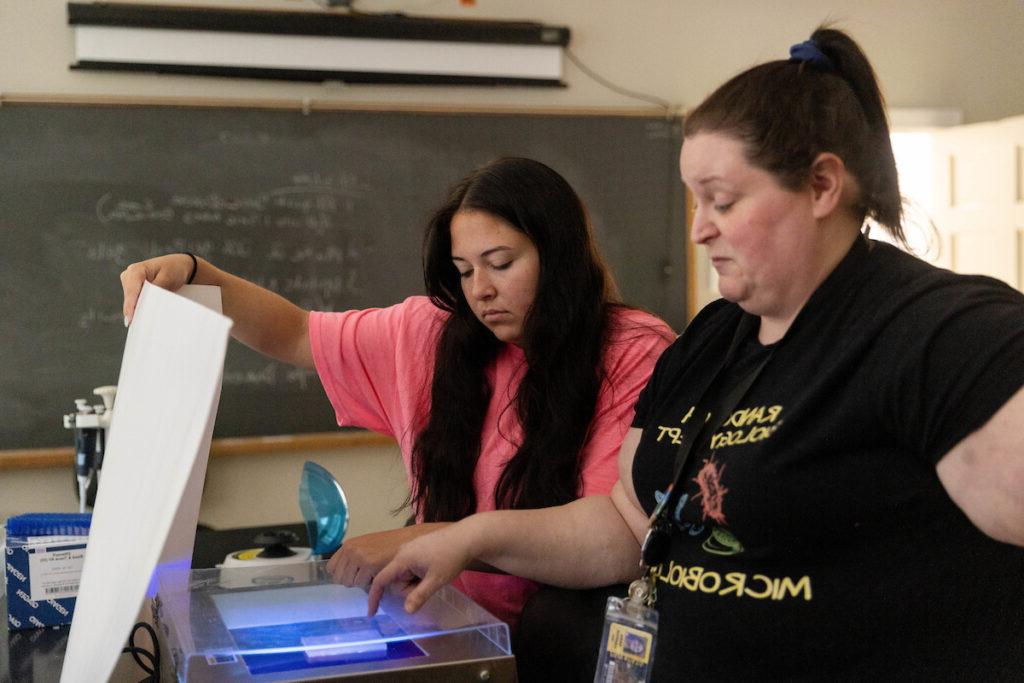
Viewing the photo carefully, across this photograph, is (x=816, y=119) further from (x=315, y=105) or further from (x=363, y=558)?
(x=315, y=105)

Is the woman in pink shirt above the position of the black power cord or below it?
above

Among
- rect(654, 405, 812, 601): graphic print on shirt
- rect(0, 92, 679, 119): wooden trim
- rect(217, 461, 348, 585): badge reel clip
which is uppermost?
rect(0, 92, 679, 119): wooden trim

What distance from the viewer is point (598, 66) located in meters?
3.64

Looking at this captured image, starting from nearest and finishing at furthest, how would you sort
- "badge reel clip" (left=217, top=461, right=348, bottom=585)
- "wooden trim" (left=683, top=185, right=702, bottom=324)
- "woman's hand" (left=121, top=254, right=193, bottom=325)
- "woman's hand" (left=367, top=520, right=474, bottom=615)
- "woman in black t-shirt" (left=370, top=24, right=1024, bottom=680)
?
1. "woman in black t-shirt" (left=370, top=24, right=1024, bottom=680)
2. "woman's hand" (left=367, top=520, right=474, bottom=615)
3. "woman's hand" (left=121, top=254, right=193, bottom=325)
4. "badge reel clip" (left=217, top=461, right=348, bottom=585)
5. "wooden trim" (left=683, top=185, right=702, bottom=324)

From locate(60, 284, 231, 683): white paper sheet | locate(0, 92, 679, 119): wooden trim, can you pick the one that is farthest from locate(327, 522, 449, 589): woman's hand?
locate(0, 92, 679, 119): wooden trim

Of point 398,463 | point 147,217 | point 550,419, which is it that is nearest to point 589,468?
point 550,419

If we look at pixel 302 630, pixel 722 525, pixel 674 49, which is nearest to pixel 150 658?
pixel 302 630

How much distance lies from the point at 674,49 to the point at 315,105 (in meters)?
1.31

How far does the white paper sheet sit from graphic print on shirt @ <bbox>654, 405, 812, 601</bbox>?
55cm

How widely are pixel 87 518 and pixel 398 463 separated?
200cm

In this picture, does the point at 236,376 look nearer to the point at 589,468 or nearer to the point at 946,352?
the point at 589,468

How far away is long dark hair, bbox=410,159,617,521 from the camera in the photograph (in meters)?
1.46

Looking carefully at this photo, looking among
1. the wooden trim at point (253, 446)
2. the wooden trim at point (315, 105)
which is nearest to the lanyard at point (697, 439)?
the wooden trim at point (253, 446)

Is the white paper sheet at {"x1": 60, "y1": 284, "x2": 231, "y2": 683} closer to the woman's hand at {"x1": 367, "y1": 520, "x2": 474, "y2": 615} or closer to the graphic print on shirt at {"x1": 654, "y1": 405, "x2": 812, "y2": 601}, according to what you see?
Answer: the woman's hand at {"x1": 367, "y1": 520, "x2": 474, "y2": 615}
